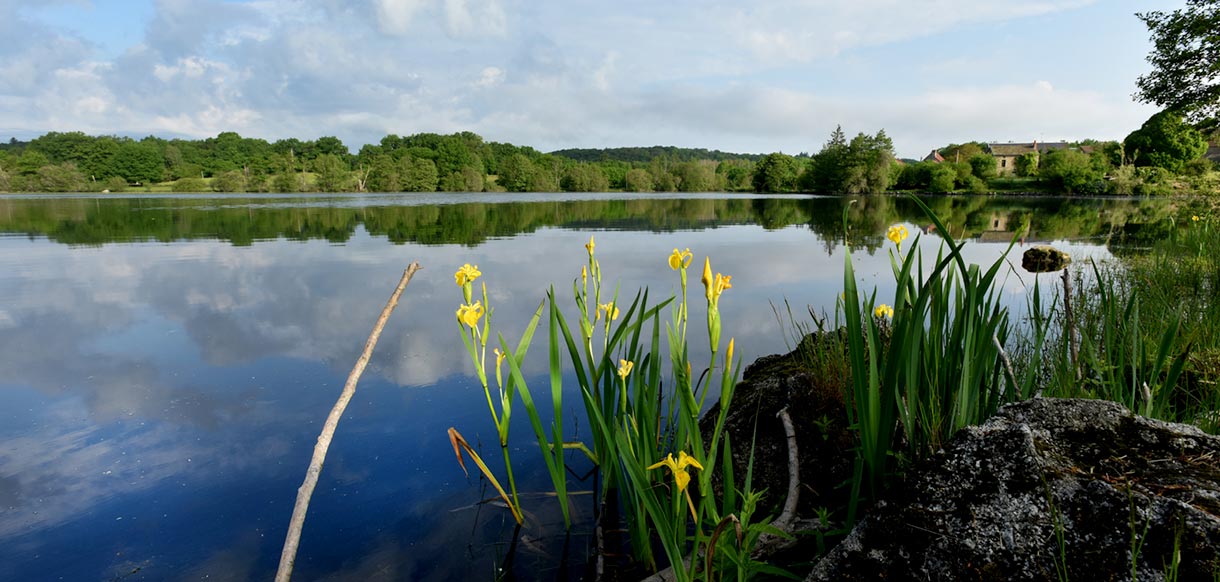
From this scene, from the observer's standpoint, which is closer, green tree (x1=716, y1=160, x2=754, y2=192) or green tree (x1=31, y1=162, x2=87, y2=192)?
green tree (x1=31, y1=162, x2=87, y2=192)

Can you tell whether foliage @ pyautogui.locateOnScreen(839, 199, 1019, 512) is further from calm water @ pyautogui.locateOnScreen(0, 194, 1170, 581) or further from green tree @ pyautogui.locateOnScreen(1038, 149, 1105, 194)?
green tree @ pyautogui.locateOnScreen(1038, 149, 1105, 194)

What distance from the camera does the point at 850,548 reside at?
1629mm

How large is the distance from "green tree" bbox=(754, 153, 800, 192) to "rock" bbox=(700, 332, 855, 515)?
83.0 meters

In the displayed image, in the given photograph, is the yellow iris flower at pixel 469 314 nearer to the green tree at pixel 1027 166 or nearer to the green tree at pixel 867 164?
the green tree at pixel 867 164

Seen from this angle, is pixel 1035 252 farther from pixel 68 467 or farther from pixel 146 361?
pixel 146 361

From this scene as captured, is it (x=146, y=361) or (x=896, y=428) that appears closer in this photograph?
(x=896, y=428)

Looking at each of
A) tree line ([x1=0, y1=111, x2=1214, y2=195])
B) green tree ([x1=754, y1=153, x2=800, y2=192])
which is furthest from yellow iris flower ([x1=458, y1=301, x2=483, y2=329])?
green tree ([x1=754, y1=153, x2=800, y2=192])

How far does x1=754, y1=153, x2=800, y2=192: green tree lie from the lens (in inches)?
3263

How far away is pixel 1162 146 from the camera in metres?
49.8

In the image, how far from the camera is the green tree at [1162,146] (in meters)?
47.4

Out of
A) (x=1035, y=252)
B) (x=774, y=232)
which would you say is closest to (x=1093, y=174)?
(x=774, y=232)

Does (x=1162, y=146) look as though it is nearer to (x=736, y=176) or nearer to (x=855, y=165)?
(x=855, y=165)

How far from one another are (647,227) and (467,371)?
15.2 m

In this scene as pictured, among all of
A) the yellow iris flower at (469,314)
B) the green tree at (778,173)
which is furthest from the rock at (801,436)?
the green tree at (778,173)
